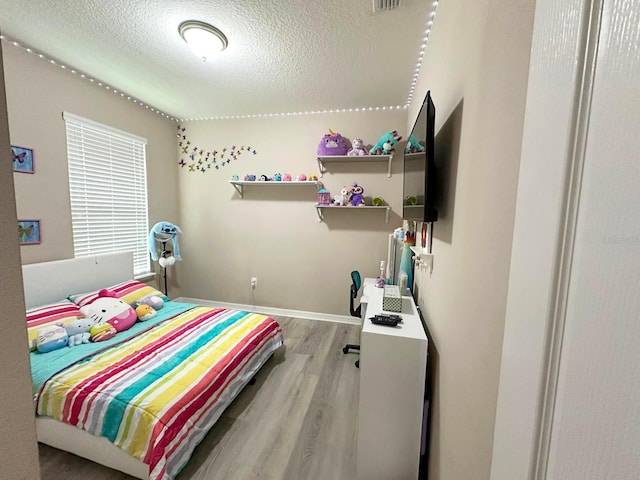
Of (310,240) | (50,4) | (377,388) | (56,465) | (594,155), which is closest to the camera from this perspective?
A: (594,155)

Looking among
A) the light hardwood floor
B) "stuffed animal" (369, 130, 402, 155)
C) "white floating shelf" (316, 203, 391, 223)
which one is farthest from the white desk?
"stuffed animal" (369, 130, 402, 155)

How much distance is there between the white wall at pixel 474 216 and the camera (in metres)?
0.62

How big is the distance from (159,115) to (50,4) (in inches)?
70.7

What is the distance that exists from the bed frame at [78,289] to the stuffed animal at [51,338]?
0.43 meters

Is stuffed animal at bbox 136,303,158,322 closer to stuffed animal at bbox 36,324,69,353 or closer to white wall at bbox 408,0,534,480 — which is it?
stuffed animal at bbox 36,324,69,353

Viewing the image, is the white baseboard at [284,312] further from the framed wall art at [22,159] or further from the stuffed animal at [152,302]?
the framed wall art at [22,159]

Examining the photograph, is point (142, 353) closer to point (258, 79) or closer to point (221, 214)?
point (221, 214)

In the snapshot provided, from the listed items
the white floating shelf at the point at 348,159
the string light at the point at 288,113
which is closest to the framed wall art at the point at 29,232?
the string light at the point at 288,113

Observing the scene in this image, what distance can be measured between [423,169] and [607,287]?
3.46ft

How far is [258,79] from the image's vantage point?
2.53 meters

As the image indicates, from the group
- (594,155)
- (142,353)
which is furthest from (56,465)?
(594,155)

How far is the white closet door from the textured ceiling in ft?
6.13

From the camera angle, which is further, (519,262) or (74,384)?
(74,384)

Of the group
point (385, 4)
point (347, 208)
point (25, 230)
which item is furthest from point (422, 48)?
point (25, 230)
